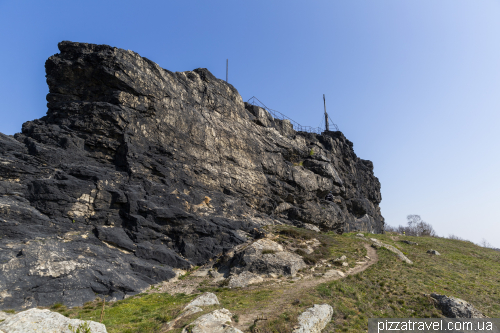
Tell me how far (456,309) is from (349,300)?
283 inches

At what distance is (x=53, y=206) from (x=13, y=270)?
21.3 ft

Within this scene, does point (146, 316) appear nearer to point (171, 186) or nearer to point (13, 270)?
point (13, 270)

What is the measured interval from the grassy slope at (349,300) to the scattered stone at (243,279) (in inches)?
34.8

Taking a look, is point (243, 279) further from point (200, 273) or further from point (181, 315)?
point (181, 315)

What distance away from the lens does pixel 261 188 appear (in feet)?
134

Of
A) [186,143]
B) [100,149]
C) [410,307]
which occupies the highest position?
[186,143]

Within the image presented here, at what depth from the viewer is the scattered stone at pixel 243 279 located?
2337 centimetres

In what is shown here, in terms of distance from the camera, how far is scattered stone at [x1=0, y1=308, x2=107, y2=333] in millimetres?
9309

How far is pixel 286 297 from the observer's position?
19734 millimetres

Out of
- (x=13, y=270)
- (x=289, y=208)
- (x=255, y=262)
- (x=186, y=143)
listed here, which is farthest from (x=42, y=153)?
(x=289, y=208)

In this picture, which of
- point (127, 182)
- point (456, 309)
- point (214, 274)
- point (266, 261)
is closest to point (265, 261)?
point (266, 261)

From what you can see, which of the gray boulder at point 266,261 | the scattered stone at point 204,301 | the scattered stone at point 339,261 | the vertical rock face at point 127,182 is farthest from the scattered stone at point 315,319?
the vertical rock face at point 127,182

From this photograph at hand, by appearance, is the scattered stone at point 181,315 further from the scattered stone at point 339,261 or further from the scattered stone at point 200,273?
the scattered stone at point 339,261

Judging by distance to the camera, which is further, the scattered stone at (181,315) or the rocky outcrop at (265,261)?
the rocky outcrop at (265,261)
